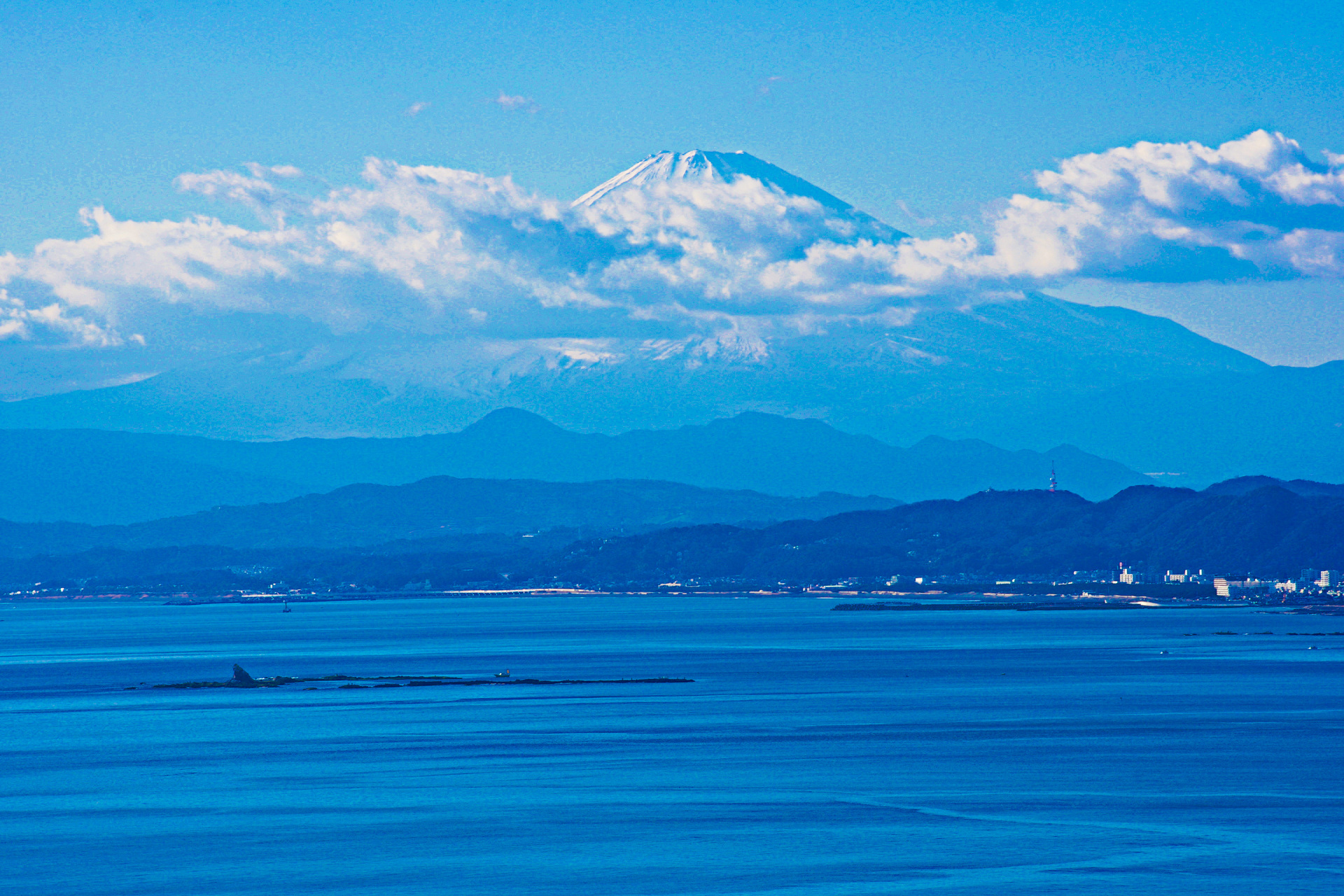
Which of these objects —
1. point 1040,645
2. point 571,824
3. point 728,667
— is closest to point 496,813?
point 571,824

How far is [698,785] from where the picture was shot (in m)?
56.2

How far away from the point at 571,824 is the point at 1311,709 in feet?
142

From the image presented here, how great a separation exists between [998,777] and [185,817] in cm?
2484

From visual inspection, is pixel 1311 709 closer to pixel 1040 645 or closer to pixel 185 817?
pixel 185 817

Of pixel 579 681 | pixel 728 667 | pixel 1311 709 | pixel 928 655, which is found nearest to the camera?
pixel 1311 709

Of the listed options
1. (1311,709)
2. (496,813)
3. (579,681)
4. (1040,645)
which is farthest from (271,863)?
(1040,645)

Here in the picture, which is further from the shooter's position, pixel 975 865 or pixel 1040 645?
pixel 1040 645

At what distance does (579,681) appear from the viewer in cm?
10569

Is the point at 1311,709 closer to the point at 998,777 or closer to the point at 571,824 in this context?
the point at 998,777

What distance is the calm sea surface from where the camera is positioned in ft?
137

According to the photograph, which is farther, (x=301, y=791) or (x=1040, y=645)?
(x=1040, y=645)

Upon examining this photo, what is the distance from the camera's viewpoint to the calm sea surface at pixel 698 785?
4191cm

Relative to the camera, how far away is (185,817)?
51.4 m

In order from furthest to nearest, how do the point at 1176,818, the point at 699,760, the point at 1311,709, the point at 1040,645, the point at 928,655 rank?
the point at 1040,645, the point at 928,655, the point at 1311,709, the point at 699,760, the point at 1176,818
